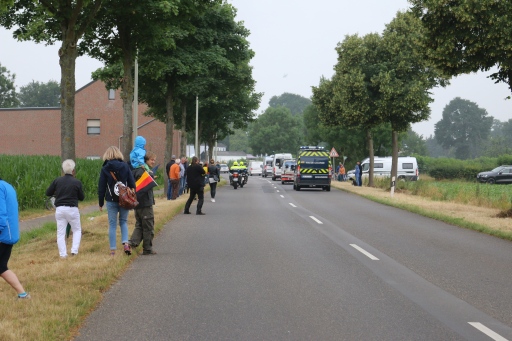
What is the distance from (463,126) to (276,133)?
39024mm

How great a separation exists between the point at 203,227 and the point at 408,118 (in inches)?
904

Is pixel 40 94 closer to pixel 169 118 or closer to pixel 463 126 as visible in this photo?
pixel 463 126

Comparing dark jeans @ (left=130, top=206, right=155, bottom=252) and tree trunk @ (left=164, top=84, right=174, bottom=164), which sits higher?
tree trunk @ (left=164, top=84, right=174, bottom=164)

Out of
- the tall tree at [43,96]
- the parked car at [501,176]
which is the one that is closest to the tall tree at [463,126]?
the tall tree at [43,96]

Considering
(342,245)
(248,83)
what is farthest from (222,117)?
(342,245)

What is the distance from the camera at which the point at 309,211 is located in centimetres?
2253

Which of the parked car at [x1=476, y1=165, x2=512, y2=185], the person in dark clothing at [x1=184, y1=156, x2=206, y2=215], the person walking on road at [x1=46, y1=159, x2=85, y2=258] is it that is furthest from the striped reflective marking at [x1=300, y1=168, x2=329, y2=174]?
the person walking on road at [x1=46, y1=159, x2=85, y2=258]

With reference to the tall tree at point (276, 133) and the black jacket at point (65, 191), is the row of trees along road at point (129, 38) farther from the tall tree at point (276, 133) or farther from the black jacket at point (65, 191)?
the tall tree at point (276, 133)

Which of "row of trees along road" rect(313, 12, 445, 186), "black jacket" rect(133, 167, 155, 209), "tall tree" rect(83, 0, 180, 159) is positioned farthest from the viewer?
"row of trees along road" rect(313, 12, 445, 186)

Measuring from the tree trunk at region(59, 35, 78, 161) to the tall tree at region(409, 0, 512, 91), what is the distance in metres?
8.95

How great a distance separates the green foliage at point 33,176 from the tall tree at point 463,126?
116047 millimetres

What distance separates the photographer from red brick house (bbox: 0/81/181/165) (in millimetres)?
65375

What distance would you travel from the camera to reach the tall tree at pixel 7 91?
320ft

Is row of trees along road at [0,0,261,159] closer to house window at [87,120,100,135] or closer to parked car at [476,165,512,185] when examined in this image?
parked car at [476,165,512,185]
